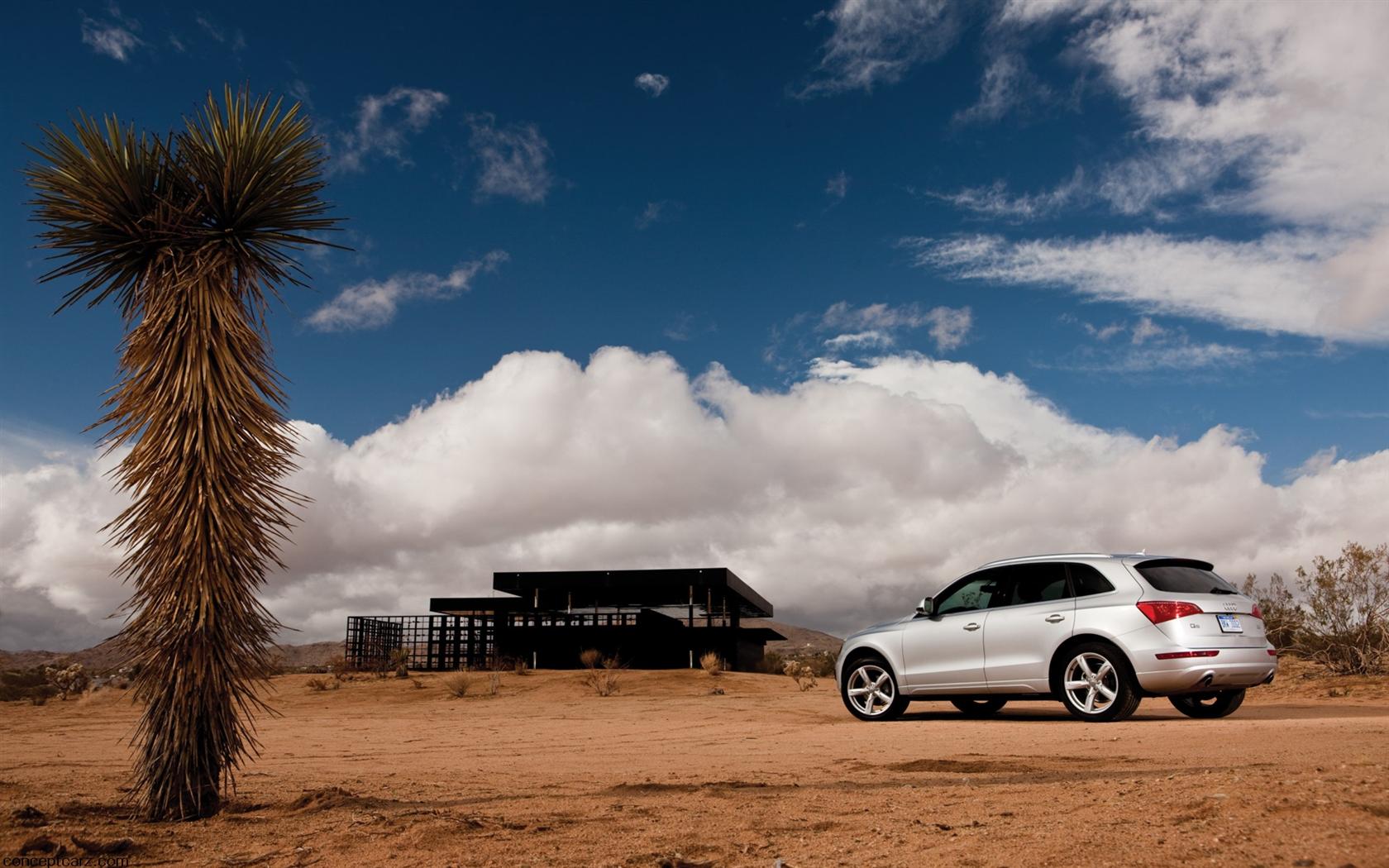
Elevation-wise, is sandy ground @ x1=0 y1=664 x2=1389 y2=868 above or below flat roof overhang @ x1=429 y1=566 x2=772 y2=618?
below

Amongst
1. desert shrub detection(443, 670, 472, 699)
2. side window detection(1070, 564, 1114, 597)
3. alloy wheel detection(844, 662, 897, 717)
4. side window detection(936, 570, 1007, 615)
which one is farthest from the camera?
desert shrub detection(443, 670, 472, 699)

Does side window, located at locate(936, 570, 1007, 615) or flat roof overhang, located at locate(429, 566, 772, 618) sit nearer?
side window, located at locate(936, 570, 1007, 615)

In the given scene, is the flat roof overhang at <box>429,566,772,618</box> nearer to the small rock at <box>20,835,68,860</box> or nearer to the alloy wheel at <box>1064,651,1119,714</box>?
the alloy wheel at <box>1064,651,1119,714</box>

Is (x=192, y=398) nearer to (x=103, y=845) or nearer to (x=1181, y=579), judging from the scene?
(x=103, y=845)

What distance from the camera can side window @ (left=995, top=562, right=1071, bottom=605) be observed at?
11.1 meters

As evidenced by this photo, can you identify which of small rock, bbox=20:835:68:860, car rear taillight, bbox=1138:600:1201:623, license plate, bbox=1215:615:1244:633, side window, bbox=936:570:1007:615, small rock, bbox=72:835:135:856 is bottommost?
small rock, bbox=72:835:135:856

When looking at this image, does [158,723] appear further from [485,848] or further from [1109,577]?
[1109,577]

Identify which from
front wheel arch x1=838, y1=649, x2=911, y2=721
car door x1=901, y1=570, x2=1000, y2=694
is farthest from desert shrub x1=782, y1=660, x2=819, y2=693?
car door x1=901, y1=570, x2=1000, y2=694

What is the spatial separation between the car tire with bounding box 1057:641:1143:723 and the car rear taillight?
539mm

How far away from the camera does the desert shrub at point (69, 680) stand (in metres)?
28.1

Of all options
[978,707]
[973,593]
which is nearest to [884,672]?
[973,593]

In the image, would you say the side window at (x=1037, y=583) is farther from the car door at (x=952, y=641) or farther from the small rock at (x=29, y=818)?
the small rock at (x=29, y=818)

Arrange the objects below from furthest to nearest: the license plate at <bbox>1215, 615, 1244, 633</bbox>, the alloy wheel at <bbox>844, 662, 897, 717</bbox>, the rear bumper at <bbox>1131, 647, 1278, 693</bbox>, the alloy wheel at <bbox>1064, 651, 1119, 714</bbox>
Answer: the alloy wheel at <bbox>844, 662, 897, 717</bbox>
the alloy wheel at <bbox>1064, 651, 1119, 714</bbox>
the license plate at <bbox>1215, 615, 1244, 633</bbox>
the rear bumper at <bbox>1131, 647, 1278, 693</bbox>

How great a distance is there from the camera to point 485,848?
473cm
